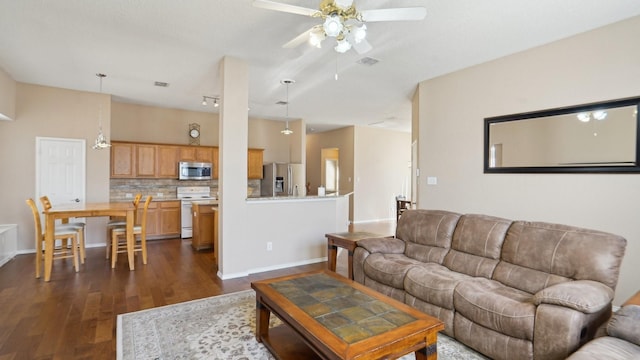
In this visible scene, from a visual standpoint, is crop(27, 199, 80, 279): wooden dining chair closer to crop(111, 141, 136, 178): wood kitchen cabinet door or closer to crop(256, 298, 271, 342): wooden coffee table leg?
crop(111, 141, 136, 178): wood kitchen cabinet door

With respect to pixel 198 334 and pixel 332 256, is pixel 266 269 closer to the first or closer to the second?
pixel 332 256

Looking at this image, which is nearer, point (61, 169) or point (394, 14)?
point (394, 14)

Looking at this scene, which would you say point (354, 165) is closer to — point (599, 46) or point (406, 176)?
point (406, 176)

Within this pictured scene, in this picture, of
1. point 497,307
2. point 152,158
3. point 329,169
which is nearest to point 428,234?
point 497,307

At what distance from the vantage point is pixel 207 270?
4242 millimetres

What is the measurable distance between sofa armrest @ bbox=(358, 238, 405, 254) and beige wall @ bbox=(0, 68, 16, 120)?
17.9 feet

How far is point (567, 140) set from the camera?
3.34 metres

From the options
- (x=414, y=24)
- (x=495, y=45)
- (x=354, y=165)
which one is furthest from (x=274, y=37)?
(x=354, y=165)

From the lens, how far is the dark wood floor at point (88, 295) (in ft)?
7.78

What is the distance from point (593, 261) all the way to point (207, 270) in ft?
13.3

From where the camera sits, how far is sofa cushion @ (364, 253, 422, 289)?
286 centimetres

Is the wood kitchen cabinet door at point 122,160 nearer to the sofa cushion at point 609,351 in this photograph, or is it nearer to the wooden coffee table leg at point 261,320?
the wooden coffee table leg at point 261,320

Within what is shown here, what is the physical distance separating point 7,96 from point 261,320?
5320 mm

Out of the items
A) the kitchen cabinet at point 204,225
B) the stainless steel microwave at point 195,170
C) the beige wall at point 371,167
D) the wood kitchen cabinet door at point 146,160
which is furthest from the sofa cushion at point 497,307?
the beige wall at point 371,167
